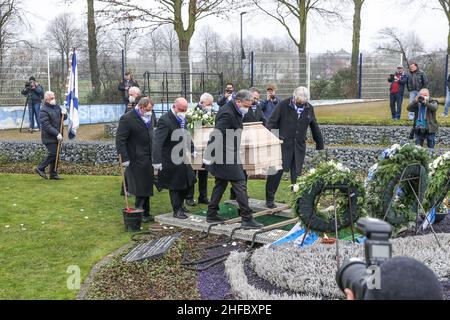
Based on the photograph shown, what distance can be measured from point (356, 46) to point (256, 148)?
69.0ft

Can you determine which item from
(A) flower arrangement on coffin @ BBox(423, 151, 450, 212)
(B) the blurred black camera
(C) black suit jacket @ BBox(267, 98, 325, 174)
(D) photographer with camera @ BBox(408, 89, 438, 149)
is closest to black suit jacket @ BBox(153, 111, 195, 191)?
(C) black suit jacket @ BBox(267, 98, 325, 174)

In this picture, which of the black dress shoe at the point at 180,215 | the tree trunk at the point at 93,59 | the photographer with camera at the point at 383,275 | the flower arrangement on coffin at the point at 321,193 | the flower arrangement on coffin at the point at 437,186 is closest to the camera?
the photographer with camera at the point at 383,275

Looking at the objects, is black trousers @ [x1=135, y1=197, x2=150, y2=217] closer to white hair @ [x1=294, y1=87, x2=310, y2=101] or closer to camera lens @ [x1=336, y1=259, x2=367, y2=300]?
white hair @ [x1=294, y1=87, x2=310, y2=101]

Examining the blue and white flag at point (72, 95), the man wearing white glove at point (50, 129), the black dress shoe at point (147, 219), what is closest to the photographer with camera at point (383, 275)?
the black dress shoe at point (147, 219)

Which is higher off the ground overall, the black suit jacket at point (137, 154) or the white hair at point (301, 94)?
the white hair at point (301, 94)

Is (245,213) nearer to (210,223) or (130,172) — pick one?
(210,223)

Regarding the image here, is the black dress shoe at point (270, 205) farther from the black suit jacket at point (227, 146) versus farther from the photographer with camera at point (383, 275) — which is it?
the photographer with camera at point (383, 275)

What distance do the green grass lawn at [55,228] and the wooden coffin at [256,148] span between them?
1.38 metres

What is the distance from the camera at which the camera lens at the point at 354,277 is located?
2.62m

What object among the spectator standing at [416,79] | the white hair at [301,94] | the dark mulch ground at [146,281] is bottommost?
the dark mulch ground at [146,281]

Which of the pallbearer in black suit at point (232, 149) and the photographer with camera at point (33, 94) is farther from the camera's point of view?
the photographer with camera at point (33, 94)

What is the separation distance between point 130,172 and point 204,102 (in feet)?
7.50

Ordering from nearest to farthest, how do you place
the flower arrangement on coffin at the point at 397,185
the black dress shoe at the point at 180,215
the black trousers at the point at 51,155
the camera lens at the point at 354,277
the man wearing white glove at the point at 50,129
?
the camera lens at the point at 354,277, the flower arrangement on coffin at the point at 397,185, the black dress shoe at the point at 180,215, the man wearing white glove at the point at 50,129, the black trousers at the point at 51,155

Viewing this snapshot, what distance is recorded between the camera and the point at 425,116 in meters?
13.3
